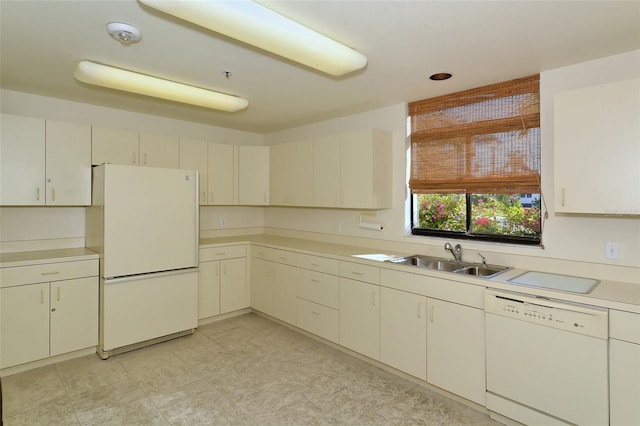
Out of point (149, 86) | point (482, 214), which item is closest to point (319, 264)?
point (482, 214)

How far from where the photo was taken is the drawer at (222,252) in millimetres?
3938

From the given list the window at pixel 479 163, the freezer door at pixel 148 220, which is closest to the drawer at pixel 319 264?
the window at pixel 479 163

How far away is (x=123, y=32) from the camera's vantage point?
6.63 ft

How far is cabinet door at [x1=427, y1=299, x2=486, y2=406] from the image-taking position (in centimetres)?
235

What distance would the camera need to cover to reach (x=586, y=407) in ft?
6.28

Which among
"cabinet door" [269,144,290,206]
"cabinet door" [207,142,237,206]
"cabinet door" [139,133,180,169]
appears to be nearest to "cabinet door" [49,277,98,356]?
"cabinet door" [139,133,180,169]

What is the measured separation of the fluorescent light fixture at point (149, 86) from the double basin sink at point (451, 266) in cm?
209

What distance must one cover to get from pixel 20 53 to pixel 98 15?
98cm

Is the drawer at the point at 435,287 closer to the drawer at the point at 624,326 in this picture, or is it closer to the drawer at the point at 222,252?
the drawer at the point at 624,326

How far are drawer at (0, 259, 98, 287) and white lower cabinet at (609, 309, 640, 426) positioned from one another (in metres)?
3.91

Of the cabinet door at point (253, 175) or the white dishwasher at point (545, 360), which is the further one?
the cabinet door at point (253, 175)

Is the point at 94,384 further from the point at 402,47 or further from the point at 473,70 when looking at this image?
the point at 473,70

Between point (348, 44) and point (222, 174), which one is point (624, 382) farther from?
point (222, 174)

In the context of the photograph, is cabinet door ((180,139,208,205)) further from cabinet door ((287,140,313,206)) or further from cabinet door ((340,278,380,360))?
cabinet door ((340,278,380,360))
